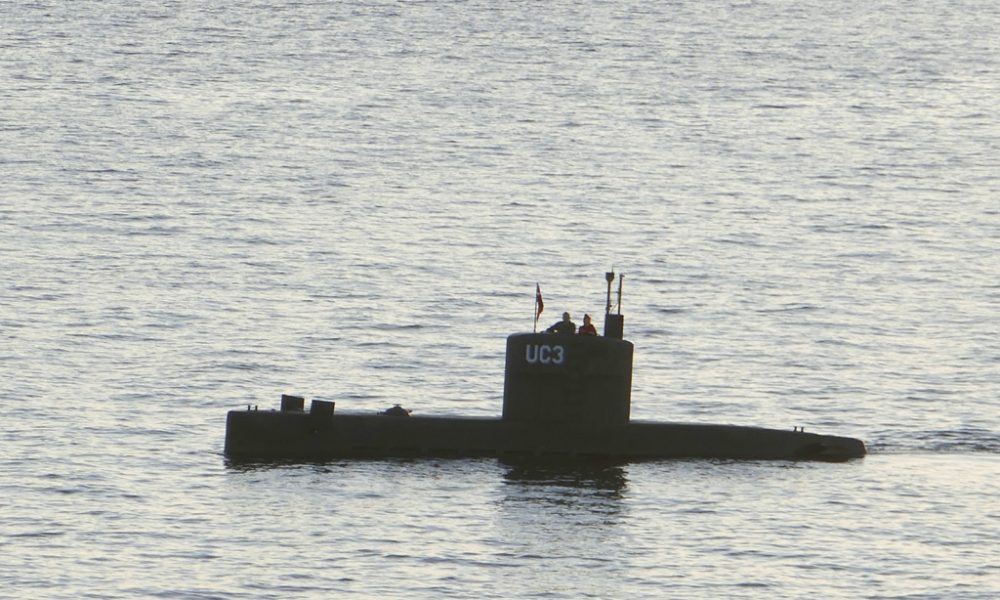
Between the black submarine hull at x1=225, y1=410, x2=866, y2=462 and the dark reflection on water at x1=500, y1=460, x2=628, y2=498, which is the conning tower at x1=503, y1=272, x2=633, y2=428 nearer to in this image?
the black submarine hull at x1=225, y1=410, x2=866, y2=462

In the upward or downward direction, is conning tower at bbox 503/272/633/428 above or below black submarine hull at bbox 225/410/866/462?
above

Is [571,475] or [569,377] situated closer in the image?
[571,475]

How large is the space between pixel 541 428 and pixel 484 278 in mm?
40635

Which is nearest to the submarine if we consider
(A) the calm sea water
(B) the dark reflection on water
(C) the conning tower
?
(C) the conning tower

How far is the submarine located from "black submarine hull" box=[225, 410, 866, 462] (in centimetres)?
2

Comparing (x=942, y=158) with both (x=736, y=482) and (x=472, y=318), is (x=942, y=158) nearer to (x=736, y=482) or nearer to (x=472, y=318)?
(x=472, y=318)

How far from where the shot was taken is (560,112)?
484 ft

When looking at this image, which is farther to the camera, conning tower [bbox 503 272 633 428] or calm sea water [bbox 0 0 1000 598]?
conning tower [bbox 503 272 633 428]

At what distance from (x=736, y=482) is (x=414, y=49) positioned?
129 meters

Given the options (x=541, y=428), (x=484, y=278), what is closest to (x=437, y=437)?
(x=541, y=428)

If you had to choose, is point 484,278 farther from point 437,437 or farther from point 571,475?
point 571,475

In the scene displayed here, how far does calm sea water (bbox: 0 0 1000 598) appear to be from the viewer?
133ft

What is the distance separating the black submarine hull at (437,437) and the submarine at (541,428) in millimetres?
24

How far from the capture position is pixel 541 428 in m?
47.3
